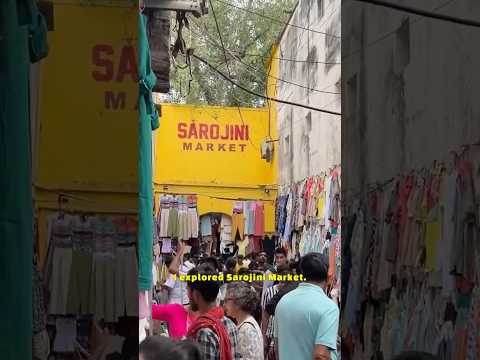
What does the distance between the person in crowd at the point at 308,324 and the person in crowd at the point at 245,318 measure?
32cm

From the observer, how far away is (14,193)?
96.0 inches

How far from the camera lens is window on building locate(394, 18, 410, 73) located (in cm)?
539

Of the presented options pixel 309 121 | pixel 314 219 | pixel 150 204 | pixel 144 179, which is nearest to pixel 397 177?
pixel 144 179

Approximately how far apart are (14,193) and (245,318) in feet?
13.4

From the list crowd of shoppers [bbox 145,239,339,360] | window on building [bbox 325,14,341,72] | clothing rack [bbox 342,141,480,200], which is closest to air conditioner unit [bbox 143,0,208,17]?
clothing rack [bbox 342,141,480,200]

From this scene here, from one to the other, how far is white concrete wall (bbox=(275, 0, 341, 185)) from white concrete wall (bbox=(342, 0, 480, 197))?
632 cm

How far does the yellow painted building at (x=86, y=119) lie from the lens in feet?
13.4

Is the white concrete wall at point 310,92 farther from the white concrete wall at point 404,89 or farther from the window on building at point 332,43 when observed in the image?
the white concrete wall at point 404,89

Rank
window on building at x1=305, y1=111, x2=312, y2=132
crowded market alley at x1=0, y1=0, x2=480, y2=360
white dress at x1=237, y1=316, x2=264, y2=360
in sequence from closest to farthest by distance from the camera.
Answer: crowded market alley at x1=0, y1=0, x2=480, y2=360, white dress at x1=237, y1=316, x2=264, y2=360, window on building at x1=305, y1=111, x2=312, y2=132

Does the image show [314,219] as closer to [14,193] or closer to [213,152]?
[213,152]

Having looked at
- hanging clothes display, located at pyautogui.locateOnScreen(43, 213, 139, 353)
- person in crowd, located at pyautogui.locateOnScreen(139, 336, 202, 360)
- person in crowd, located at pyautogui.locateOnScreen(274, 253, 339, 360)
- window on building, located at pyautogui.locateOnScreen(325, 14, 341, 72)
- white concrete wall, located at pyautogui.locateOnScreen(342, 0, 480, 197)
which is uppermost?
window on building, located at pyautogui.locateOnScreen(325, 14, 341, 72)

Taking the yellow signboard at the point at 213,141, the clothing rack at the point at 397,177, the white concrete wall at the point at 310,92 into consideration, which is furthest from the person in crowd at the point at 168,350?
the yellow signboard at the point at 213,141

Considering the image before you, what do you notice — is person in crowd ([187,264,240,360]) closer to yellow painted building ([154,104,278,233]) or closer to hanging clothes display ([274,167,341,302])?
hanging clothes display ([274,167,341,302])

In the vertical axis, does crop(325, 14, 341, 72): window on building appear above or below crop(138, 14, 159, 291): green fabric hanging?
above
